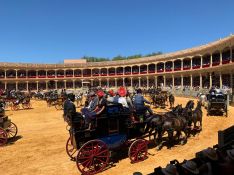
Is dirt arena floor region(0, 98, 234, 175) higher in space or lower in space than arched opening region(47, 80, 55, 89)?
lower

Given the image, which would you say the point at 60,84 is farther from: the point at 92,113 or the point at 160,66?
the point at 92,113

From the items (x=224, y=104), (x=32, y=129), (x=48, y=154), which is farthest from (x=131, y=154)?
(x=224, y=104)

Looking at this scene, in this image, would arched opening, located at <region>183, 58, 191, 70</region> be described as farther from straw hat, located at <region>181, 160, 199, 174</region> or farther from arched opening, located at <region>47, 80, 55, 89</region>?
straw hat, located at <region>181, 160, 199, 174</region>

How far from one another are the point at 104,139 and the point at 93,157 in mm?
641

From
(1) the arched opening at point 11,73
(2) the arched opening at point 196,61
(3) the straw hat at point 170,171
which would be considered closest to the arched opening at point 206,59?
(2) the arched opening at point 196,61

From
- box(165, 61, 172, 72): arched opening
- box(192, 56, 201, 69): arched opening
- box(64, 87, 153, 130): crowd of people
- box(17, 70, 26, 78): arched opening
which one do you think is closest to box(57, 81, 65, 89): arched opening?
box(17, 70, 26, 78): arched opening

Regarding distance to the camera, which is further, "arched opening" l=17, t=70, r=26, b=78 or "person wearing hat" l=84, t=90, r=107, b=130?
"arched opening" l=17, t=70, r=26, b=78

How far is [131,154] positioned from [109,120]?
57.9 inches

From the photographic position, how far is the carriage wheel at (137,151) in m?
7.66

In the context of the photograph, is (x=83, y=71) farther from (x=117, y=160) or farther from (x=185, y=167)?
(x=185, y=167)

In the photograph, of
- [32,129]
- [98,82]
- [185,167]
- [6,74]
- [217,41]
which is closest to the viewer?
[185,167]

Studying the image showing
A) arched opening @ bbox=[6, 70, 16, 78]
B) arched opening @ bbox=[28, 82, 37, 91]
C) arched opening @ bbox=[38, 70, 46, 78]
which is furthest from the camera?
arched opening @ bbox=[38, 70, 46, 78]

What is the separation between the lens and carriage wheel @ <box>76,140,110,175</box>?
262 inches

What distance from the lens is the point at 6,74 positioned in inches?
2314
